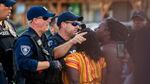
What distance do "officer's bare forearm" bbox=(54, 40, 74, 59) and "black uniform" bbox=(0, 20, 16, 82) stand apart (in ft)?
1.96

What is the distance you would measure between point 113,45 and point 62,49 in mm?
618

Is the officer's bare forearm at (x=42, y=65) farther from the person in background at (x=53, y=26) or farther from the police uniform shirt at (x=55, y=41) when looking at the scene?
the person in background at (x=53, y=26)

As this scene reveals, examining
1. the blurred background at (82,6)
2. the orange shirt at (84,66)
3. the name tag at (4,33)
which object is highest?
the name tag at (4,33)

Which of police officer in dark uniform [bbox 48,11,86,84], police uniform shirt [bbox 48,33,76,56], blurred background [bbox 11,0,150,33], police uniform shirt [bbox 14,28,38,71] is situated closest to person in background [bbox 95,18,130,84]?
police officer in dark uniform [bbox 48,11,86,84]

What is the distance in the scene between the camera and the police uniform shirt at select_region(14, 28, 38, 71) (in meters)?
5.00

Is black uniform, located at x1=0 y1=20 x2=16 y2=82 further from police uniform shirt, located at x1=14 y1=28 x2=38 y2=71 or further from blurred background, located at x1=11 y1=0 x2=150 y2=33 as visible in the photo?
blurred background, located at x1=11 y1=0 x2=150 y2=33

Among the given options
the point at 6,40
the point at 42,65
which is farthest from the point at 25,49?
the point at 6,40

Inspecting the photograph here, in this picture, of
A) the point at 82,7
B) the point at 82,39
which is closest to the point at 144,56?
the point at 82,39

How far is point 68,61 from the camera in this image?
5.27 metres

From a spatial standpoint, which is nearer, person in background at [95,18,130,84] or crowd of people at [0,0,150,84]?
crowd of people at [0,0,150,84]

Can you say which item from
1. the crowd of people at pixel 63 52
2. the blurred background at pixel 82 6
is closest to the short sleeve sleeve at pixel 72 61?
the crowd of people at pixel 63 52

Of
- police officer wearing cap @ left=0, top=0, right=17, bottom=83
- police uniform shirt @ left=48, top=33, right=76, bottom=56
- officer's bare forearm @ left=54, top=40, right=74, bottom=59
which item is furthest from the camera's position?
police officer wearing cap @ left=0, top=0, right=17, bottom=83

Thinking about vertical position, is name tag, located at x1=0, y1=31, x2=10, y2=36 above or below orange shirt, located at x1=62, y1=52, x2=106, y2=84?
above

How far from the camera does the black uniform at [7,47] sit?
18.6ft
